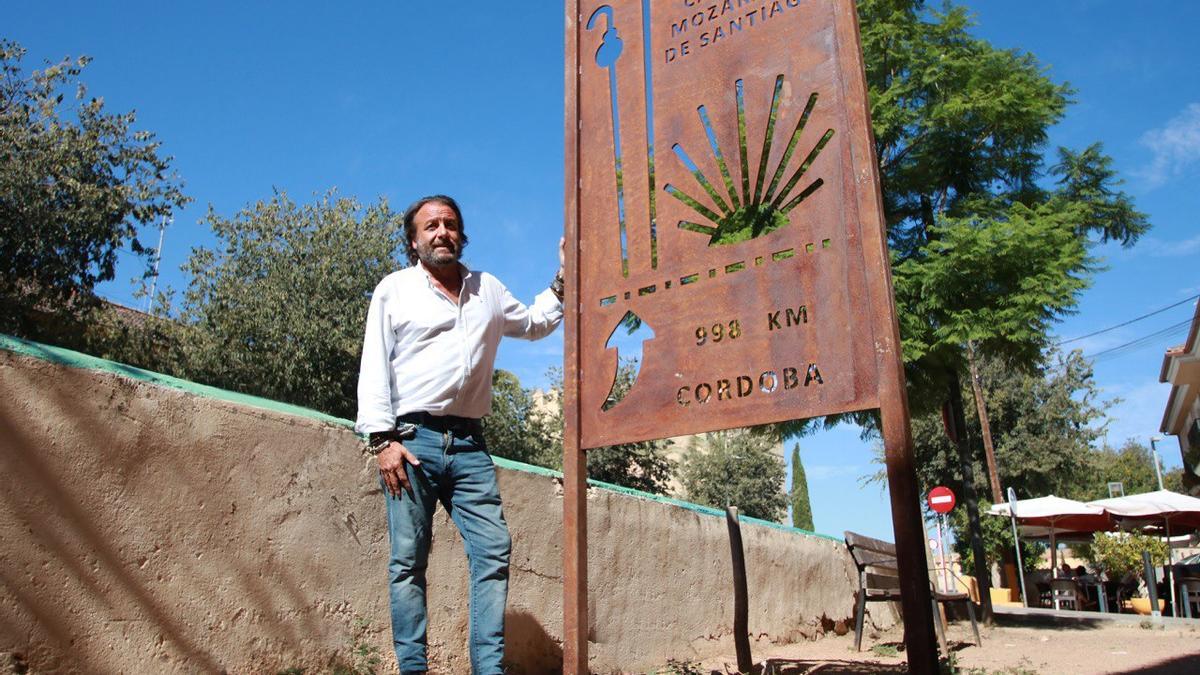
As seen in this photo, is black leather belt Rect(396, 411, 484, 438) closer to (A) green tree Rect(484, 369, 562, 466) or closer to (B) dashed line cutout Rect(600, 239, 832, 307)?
(B) dashed line cutout Rect(600, 239, 832, 307)

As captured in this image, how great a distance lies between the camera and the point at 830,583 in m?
7.24

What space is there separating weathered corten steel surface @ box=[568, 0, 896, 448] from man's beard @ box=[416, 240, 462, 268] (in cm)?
45

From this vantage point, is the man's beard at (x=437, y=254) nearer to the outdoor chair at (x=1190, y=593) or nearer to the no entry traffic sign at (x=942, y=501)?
the no entry traffic sign at (x=942, y=501)

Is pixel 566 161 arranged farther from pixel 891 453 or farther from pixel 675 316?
pixel 891 453

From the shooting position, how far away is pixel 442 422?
275 centimetres

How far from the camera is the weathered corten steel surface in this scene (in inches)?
93.9

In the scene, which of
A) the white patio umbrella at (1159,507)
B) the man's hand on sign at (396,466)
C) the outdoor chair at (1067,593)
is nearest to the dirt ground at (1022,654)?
the man's hand on sign at (396,466)

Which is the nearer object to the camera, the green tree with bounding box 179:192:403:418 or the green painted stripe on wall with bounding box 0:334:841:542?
the green painted stripe on wall with bounding box 0:334:841:542

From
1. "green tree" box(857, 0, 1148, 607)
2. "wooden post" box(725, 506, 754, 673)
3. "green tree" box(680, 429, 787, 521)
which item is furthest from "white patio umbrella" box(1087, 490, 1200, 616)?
"green tree" box(680, 429, 787, 521)

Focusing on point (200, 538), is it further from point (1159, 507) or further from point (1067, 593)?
point (1067, 593)

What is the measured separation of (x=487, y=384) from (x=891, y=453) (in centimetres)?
132

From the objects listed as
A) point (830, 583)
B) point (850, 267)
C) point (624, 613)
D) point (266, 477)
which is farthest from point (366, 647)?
point (830, 583)

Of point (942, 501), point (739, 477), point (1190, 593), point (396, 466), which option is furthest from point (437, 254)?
point (739, 477)

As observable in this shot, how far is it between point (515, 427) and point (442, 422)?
19.5 meters
